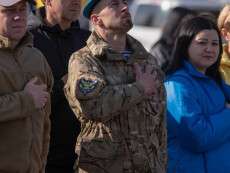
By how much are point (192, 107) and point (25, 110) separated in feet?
4.40

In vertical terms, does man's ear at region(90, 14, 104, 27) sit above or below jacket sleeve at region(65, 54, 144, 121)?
above

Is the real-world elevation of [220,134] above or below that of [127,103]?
below

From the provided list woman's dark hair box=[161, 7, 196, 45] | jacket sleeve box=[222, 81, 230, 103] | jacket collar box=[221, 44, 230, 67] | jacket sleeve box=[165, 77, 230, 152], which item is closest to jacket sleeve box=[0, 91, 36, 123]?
jacket sleeve box=[165, 77, 230, 152]

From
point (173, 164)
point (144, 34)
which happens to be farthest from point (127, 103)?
point (144, 34)

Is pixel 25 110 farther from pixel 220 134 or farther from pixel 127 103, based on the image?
pixel 220 134

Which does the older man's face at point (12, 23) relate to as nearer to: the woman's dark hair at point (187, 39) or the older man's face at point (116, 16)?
the older man's face at point (116, 16)

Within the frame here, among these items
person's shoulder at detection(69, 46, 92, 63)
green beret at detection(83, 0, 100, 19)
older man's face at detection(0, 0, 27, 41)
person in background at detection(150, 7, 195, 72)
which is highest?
older man's face at detection(0, 0, 27, 41)

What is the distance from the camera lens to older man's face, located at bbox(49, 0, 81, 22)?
5.25 metres

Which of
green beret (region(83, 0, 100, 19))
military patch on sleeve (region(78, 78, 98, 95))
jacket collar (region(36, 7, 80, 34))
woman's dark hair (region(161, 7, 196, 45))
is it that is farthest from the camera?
woman's dark hair (region(161, 7, 196, 45))

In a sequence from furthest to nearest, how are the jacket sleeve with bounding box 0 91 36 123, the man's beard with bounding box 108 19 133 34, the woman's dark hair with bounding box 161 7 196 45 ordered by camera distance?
the woman's dark hair with bounding box 161 7 196 45 < the man's beard with bounding box 108 19 133 34 < the jacket sleeve with bounding box 0 91 36 123

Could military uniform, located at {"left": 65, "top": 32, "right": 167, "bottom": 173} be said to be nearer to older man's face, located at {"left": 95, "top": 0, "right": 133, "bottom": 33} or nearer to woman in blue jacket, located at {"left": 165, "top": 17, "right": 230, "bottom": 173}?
older man's face, located at {"left": 95, "top": 0, "right": 133, "bottom": 33}

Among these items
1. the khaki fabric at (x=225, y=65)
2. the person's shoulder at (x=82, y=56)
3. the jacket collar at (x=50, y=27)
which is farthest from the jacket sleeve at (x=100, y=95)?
the khaki fabric at (x=225, y=65)

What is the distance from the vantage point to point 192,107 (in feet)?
16.6

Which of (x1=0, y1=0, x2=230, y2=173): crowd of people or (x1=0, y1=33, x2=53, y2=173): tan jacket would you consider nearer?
(x1=0, y1=33, x2=53, y2=173): tan jacket
